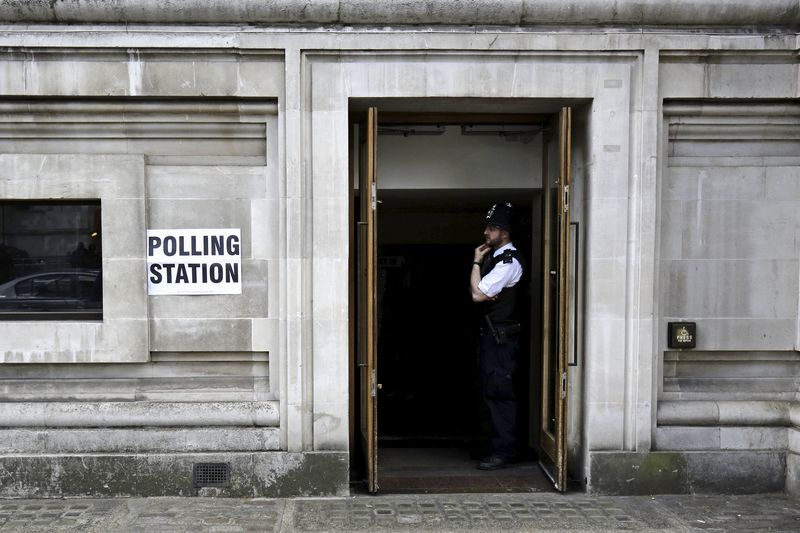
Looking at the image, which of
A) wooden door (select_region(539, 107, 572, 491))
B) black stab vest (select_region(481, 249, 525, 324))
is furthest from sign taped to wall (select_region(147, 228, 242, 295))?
wooden door (select_region(539, 107, 572, 491))

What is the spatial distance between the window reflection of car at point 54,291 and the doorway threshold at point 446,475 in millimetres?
3125

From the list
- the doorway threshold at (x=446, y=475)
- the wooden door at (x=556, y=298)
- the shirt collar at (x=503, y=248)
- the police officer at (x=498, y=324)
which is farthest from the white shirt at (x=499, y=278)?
the doorway threshold at (x=446, y=475)

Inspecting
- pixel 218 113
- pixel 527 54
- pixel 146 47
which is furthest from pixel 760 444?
pixel 146 47

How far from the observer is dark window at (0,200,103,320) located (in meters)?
5.59

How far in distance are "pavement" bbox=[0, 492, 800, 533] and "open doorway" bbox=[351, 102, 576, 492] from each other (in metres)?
0.38

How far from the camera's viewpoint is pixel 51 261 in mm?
5629

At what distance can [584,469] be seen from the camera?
5531mm

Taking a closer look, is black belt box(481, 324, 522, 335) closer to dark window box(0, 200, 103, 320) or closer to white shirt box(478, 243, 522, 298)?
white shirt box(478, 243, 522, 298)

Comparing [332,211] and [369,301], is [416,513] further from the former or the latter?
[332,211]

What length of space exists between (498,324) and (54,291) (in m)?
4.07

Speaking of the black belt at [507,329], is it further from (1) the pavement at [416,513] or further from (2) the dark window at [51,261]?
(2) the dark window at [51,261]

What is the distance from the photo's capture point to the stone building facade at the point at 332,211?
5293mm

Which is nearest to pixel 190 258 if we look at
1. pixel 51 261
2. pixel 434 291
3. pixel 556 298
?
pixel 51 261

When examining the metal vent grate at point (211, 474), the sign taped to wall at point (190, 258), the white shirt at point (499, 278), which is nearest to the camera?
the metal vent grate at point (211, 474)
